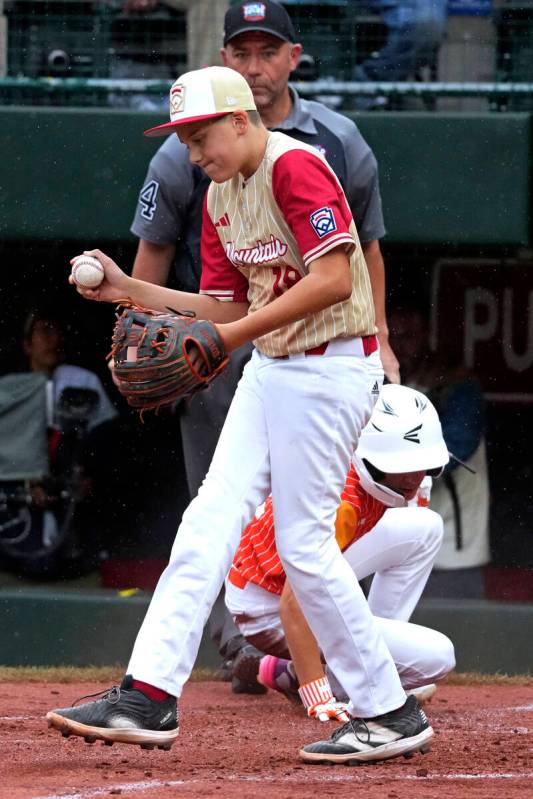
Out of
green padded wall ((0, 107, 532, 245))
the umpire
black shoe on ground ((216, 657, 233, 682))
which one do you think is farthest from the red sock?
green padded wall ((0, 107, 532, 245))

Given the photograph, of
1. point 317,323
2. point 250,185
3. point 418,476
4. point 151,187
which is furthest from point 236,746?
point 151,187

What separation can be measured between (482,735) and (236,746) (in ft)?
2.34

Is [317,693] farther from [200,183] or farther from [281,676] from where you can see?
[200,183]

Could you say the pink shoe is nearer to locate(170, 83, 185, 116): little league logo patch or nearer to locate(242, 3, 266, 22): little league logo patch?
locate(170, 83, 185, 116): little league logo patch

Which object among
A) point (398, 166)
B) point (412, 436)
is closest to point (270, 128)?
point (398, 166)

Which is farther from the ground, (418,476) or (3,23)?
(3,23)

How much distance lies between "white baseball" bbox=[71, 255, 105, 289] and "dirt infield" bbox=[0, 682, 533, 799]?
1.13 metres

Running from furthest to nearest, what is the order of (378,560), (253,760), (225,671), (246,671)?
1. (225,671)
2. (246,671)
3. (378,560)
4. (253,760)

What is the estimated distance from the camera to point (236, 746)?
12.1 ft

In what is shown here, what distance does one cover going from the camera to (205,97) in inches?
127

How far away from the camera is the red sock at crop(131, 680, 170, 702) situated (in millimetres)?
3158

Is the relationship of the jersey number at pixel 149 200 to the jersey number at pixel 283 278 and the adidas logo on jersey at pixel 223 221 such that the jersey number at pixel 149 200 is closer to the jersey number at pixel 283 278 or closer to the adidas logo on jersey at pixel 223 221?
the adidas logo on jersey at pixel 223 221

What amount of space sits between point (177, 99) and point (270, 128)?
5.01 ft

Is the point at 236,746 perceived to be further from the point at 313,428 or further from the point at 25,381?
the point at 25,381
